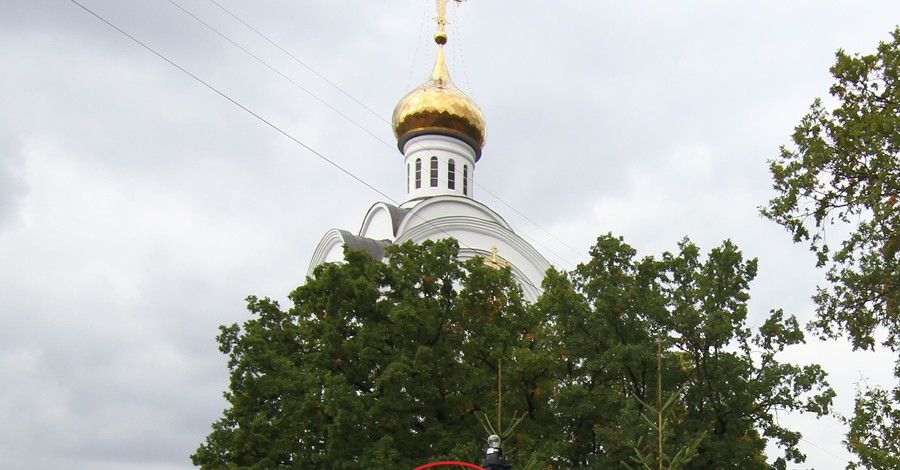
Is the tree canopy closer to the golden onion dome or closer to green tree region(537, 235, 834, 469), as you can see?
green tree region(537, 235, 834, 469)

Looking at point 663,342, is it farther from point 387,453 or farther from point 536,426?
point 387,453

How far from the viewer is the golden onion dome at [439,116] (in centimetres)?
3519

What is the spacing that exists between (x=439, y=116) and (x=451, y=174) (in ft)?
6.73

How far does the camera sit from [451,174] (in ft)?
115

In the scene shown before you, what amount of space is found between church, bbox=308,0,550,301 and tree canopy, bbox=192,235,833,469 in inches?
426

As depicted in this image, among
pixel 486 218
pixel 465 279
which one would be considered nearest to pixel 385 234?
pixel 486 218

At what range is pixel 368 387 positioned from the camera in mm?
17828

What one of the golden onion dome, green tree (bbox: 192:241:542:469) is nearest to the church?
the golden onion dome

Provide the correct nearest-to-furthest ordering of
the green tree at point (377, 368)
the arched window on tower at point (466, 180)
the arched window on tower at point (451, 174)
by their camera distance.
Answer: the green tree at point (377, 368)
the arched window on tower at point (451, 174)
the arched window on tower at point (466, 180)

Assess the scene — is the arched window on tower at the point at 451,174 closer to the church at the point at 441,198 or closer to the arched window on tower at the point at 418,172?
the church at the point at 441,198

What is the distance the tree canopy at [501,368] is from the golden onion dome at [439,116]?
16.4 meters

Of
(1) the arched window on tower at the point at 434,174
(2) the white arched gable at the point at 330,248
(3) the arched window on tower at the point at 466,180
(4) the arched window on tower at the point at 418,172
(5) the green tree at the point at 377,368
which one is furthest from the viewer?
(3) the arched window on tower at the point at 466,180

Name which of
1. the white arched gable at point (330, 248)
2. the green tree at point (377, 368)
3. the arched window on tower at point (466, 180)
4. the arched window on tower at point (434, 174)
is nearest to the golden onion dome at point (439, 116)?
the arched window on tower at point (466, 180)

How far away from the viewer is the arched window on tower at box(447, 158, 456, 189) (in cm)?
3488
